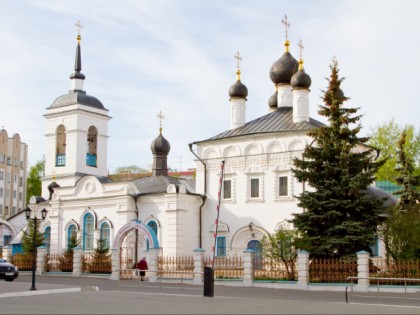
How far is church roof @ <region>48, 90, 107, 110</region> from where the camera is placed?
39875mm

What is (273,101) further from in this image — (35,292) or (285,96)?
(35,292)

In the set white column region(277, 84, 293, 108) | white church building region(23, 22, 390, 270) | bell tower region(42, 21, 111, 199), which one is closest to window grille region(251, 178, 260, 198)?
white church building region(23, 22, 390, 270)

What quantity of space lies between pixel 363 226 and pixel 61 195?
725 inches

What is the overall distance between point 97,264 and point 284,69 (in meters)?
14.1

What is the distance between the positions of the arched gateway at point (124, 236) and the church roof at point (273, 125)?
576 centimetres

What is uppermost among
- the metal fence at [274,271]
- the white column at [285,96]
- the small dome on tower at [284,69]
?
the small dome on tower at [284,69]

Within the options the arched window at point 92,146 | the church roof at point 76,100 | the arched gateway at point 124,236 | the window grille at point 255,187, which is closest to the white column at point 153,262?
the arched gateway at point 124,236

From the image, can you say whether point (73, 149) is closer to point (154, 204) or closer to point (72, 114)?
point (72, 114)

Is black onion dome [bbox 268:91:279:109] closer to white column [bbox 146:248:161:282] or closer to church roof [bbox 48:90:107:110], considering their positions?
church roof [bbox 48:90:107:110]

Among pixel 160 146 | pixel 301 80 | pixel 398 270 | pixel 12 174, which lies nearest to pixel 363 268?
pixel 398 270

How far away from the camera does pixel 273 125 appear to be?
33.7 meters

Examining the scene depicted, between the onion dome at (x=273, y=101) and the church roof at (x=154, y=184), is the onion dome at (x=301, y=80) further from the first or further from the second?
the church roof at (x=154, y=184)

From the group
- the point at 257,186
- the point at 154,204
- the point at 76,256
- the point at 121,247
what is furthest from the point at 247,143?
the point at 76,256

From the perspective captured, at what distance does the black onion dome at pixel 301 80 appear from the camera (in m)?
33.2
